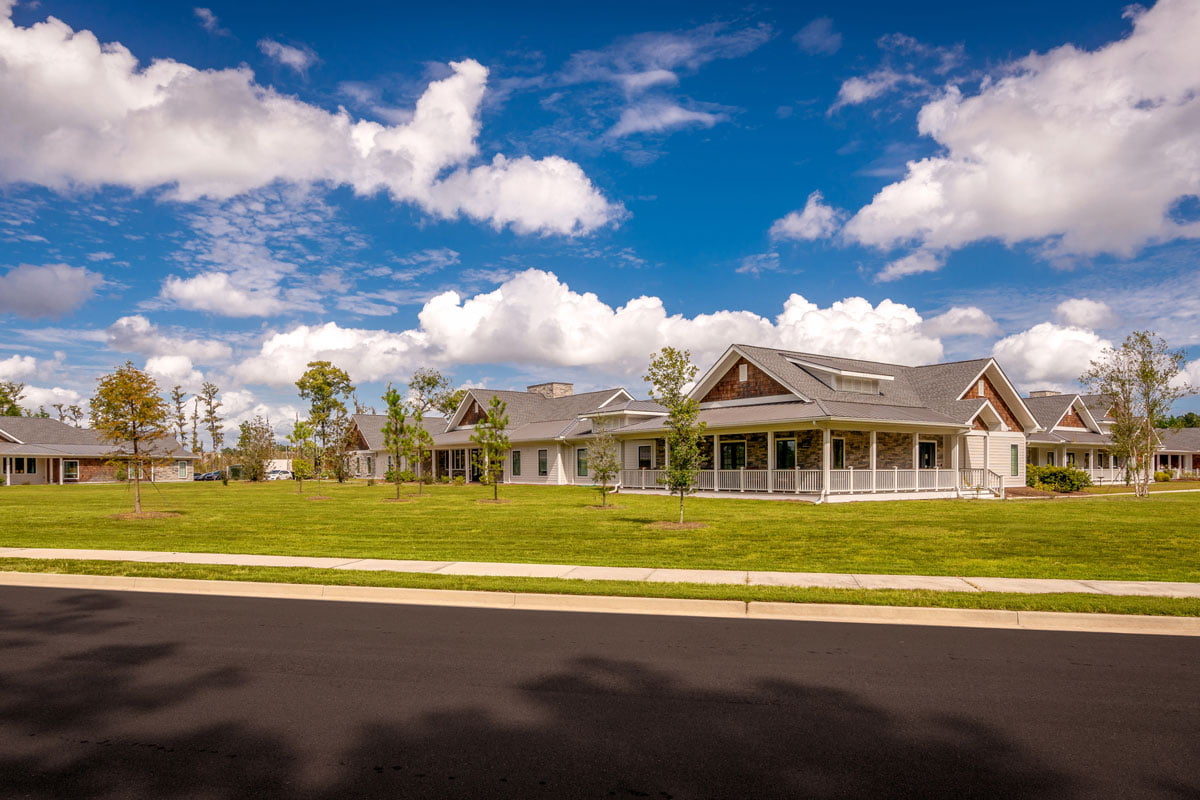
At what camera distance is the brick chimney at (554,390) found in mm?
55438

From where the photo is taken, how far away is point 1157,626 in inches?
337

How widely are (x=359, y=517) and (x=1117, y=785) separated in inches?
779

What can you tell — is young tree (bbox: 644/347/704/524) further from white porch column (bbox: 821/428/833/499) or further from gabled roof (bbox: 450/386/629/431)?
gabled roof (bbox: 450/386/629/431)

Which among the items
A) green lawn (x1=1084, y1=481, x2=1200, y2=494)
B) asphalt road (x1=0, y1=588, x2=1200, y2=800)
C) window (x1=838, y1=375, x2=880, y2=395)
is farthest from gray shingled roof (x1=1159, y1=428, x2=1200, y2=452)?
asphalt road (x1=0, y1=588, x2=1200, y2=800)

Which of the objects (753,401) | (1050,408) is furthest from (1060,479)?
(753,401)

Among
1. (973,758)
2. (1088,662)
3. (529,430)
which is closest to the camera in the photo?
(973,758)

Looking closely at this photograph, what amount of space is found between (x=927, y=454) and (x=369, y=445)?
46623 mm

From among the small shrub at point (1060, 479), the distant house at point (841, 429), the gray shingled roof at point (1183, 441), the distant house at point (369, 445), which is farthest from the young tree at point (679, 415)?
the gray shingled roof at point (1183, 441)

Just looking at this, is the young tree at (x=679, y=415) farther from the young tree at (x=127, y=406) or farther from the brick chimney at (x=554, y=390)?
the brick chimney at (x=554, y=390)

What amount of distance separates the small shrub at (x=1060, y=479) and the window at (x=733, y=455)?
1533 centimetres

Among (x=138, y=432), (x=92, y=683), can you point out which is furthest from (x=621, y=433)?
(x=92, y=683)

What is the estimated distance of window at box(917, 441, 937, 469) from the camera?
3394 cm

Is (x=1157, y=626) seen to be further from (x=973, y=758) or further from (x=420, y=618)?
(x=420, y=618)

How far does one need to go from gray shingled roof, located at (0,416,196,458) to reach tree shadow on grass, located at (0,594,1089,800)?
57511mm
